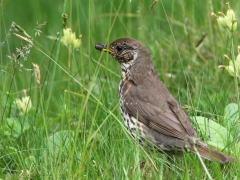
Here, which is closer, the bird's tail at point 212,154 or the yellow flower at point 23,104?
the bird's tail at point 212,154

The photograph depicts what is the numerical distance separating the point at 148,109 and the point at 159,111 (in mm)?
102

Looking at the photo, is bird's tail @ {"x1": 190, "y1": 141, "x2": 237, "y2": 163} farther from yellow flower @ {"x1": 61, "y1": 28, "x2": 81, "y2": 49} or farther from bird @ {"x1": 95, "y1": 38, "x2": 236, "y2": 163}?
yellow flower @ {"x1": 61, "y1": 28, "x2": 81, "y2": 49}

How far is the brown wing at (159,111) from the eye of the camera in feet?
17.1

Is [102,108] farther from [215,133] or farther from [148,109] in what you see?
[215,133]

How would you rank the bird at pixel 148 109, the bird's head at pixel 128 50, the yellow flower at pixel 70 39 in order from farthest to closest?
the bird's head at pixel 128 50
the bird at pixel 148 109
the yellow flower at pixel 70 39

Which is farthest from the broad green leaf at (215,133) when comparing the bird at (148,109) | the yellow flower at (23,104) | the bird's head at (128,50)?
the yellow flower at (23,104)

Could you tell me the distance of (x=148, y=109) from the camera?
18.1ft

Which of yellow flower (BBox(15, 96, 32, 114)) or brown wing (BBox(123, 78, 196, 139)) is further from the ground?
yellow flower (BBox(15, 96, 32, 114))

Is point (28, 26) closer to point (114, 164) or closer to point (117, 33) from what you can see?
point (117, 33)

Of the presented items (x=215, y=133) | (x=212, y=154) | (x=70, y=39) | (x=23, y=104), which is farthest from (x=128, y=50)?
(x=212, y=154)

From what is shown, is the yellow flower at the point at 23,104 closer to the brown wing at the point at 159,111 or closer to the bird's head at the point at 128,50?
the brown wing at the point at 159,111

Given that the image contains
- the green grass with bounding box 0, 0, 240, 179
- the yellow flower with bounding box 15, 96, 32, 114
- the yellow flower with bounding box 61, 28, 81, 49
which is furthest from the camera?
the yellow flower with bounding box 15, 96, 32, 114

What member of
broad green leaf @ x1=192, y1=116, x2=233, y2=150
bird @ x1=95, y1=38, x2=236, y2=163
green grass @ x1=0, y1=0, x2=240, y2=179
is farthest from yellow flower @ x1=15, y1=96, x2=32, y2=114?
broad green leaf @ x1=192, y1=116, x2=233, y2=150

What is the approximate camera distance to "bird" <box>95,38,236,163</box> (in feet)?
17.0
